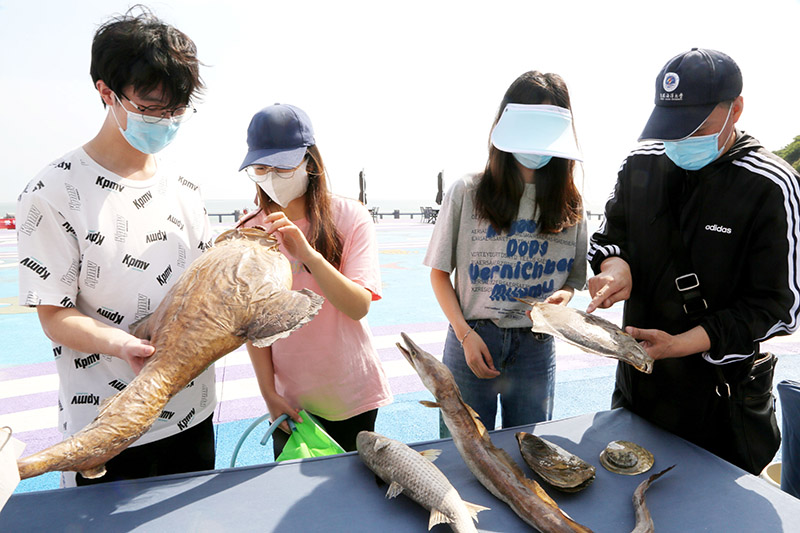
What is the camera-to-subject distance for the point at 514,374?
243cm

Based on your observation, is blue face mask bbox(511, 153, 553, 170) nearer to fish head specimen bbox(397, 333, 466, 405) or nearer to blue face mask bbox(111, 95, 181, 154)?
fish head specimen bbox(397, 333, 466, 405)

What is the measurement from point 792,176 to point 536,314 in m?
1.25

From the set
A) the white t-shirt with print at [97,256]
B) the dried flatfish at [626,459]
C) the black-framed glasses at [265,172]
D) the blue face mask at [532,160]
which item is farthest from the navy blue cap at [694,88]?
the white t-shirt with print at [97,256]

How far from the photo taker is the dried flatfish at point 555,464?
166 centimetres

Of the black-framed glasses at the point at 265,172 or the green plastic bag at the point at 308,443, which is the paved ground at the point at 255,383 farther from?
the black-framed glasses at the point at 265,172

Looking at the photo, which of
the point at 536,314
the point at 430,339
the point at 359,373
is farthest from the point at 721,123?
the point at 430,339

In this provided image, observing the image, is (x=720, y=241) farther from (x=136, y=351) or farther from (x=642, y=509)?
(x=136, y=351)

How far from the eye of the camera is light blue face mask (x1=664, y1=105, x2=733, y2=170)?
193cm

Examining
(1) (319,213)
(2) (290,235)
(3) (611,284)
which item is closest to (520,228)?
(3) (611,284)

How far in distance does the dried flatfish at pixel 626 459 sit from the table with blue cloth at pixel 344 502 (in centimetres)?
3

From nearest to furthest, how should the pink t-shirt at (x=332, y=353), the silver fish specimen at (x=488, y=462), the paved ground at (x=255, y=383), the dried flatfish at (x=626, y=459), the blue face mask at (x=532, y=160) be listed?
1. the silver fish specimen at (x=488, y=462)
2. the dried flatfish at (x=626, y=459)
3. the pink t-shirt at (x=332, y=353)
4. the blue face mask at (x=532, y=160)
5. the paved ground at (x=255, y=383)

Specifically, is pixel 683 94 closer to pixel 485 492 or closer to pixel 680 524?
pixel 680 524

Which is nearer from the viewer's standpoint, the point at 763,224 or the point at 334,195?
the point at 763,224

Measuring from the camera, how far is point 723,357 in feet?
6.10
